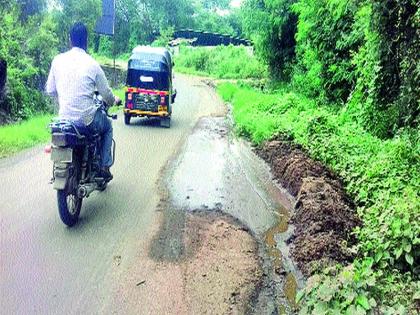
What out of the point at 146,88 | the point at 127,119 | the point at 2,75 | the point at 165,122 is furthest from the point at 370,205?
the point at 2,75

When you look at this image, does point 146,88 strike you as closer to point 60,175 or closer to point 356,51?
point 356,51

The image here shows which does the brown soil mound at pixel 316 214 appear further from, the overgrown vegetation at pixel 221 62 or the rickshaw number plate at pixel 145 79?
the overgrown vegetation at pixel 221 62

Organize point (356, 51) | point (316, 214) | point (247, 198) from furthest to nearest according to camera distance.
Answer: point (356, 51) → point (247, 198) → point (316, 214)

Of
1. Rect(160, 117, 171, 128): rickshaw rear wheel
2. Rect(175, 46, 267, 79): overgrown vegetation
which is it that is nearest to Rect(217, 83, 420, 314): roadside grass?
Rect(160, 117, 171, 128): rickshaw rear wheel

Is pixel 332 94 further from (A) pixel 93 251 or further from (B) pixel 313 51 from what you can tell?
(A) pixel 93 251

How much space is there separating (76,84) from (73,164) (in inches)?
40.4

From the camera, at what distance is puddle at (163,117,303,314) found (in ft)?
16.5

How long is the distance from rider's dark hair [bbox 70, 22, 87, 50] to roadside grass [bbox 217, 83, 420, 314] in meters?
4.14

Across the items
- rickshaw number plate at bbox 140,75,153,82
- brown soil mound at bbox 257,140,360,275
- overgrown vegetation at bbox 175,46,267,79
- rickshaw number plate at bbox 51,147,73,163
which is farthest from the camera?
overgrown vegetation at bbox 175,46,267,79

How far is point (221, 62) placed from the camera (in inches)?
1550

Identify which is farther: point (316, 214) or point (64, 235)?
point (316, 214)

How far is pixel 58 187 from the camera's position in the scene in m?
5.58

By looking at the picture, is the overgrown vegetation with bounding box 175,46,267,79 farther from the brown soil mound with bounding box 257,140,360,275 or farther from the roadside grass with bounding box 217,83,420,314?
the brown soil mound with bounding box 257,140,360,275

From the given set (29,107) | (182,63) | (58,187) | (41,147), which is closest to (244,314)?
(58,187)
